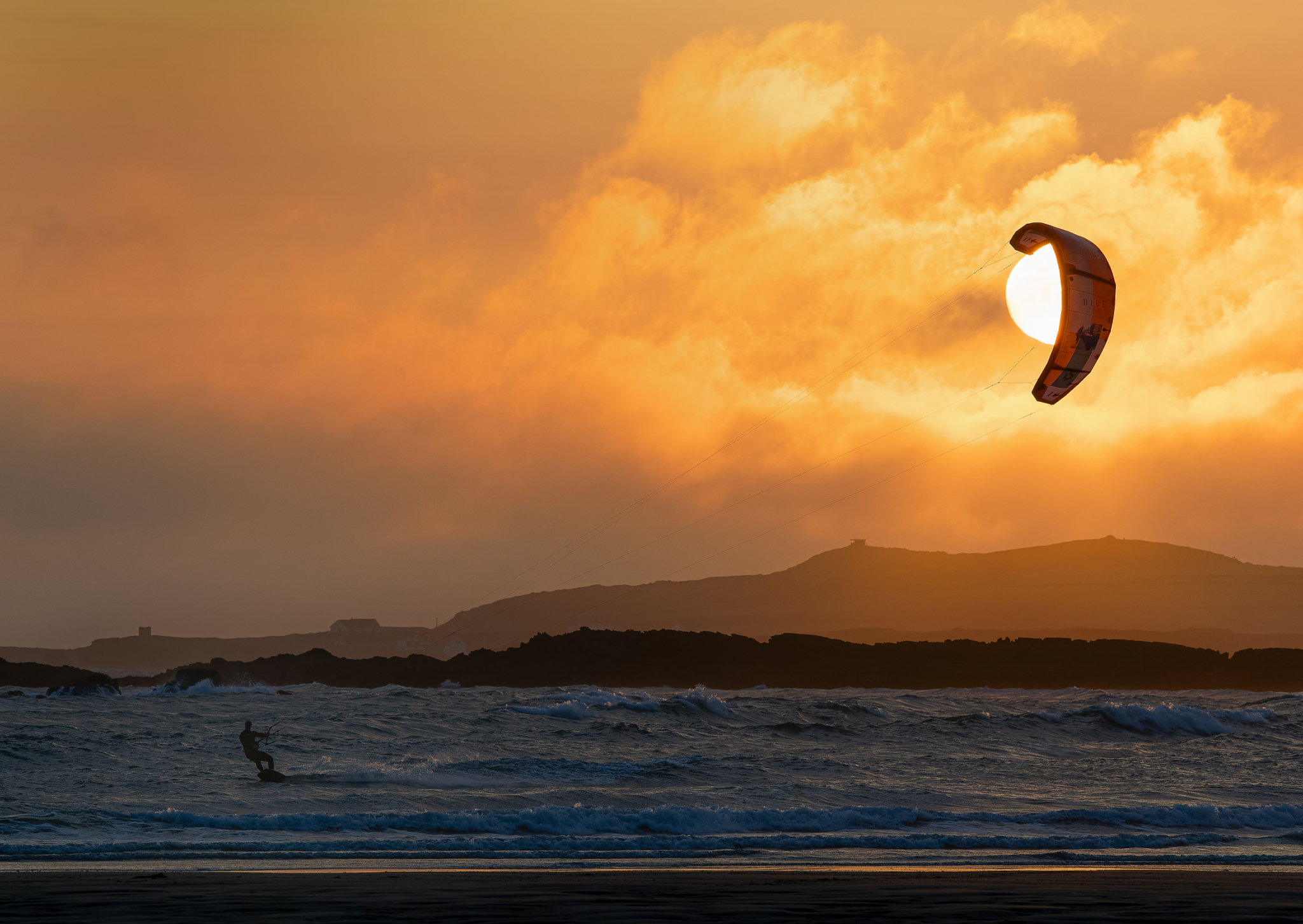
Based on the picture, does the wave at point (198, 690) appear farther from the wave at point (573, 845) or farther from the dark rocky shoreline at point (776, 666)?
the wave at point (573, 845)

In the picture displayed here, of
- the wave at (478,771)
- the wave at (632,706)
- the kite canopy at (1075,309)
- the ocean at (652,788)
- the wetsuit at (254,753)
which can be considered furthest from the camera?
the wave at (632,706)

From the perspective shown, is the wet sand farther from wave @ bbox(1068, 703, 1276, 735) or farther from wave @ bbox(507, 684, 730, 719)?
wave @ bbox(507, 684, 730, 719)

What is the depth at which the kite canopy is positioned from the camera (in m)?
19.5

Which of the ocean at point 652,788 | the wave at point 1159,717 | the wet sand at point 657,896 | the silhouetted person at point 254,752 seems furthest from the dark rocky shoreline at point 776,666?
the wet sand at point 657,896

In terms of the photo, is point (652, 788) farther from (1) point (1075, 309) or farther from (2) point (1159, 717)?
(2) point (1159, 717)

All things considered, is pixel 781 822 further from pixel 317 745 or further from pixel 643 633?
pixel 643 633

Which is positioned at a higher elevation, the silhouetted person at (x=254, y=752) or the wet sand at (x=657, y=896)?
the silhouetted person at (x=254, y=752)

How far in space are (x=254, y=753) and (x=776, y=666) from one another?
58.4 metres

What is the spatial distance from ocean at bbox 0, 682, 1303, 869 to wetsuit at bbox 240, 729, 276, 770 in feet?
1.59

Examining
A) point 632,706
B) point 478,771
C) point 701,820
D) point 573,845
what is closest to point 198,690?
point 632,706

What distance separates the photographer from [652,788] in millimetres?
22078

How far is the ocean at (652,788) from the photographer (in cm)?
1563

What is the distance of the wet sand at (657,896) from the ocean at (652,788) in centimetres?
116

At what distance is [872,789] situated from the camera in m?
21.8
